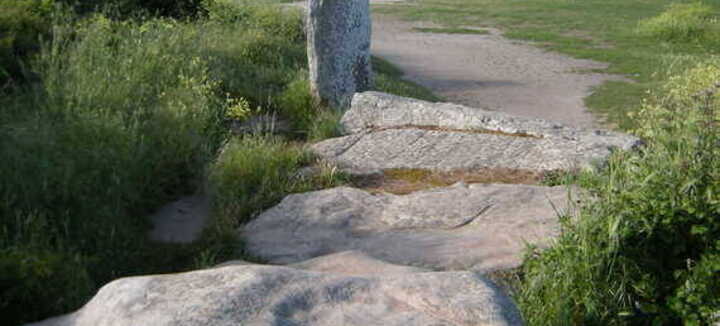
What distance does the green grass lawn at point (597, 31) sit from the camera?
12.9 metres

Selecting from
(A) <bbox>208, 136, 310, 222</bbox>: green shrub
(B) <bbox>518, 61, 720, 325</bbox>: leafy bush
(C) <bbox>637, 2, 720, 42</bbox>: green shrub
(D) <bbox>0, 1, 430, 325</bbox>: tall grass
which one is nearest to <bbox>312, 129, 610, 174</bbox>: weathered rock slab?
(D) <bbox>0, 1, 430, 325</bbox>: tall grass

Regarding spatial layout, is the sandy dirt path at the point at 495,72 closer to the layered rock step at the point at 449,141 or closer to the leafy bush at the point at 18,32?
the layered rock step at the point at 449,141

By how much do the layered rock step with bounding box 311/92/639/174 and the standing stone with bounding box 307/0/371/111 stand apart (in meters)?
1.13

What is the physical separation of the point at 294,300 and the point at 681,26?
18.5 metres

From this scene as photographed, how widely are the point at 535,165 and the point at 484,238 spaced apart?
164cm

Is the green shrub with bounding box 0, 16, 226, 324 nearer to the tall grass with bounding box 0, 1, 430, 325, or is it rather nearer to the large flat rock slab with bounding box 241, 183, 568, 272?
the tall grass with bounding box 0, 1, 430, 325

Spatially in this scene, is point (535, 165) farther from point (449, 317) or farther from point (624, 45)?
point (624, 45)

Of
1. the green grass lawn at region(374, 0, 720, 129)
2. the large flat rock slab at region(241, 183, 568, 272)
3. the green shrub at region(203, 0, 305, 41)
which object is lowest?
the green grass lawn at region(374, 0, 720, 129)

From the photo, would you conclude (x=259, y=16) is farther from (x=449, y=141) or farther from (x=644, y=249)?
(x=644, y=249)

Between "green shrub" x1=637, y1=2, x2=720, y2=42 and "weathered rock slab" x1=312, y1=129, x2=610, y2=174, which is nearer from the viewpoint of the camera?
"weathered rock slab" x1=312, y1=129, x2=610, y2=174

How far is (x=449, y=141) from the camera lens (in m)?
6.97

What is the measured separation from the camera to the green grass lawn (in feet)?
42.3

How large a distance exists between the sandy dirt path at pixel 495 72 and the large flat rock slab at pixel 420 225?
18.4 ft

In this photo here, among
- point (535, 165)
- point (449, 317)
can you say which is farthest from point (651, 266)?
point (535, 165)
